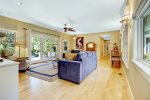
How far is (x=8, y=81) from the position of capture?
5.32ft

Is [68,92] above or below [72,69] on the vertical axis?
below

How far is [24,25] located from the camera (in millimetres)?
5598

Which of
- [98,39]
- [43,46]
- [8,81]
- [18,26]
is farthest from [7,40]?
[98,39]

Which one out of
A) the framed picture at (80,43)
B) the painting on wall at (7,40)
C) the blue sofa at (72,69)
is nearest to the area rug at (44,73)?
the blue sofa at (72,69)

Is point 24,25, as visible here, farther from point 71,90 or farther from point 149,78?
point 149,78

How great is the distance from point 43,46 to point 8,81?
225 inches

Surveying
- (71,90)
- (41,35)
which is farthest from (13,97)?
(41,35)

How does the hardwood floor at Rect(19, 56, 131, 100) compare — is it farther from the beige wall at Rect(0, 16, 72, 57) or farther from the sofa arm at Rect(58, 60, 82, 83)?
the beige wall at Rect(0, 16, 72, 57)

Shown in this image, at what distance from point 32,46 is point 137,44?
589cm

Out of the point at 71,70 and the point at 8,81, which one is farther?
the point at 71,70

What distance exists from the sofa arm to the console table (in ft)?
5.48

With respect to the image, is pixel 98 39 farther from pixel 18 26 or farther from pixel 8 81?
pixel 8 81

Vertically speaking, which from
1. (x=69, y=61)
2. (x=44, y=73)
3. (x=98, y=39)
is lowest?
(x=44, y=73)

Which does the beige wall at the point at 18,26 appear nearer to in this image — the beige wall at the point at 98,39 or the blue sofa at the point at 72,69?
the blue sofa at the point at 72,69
